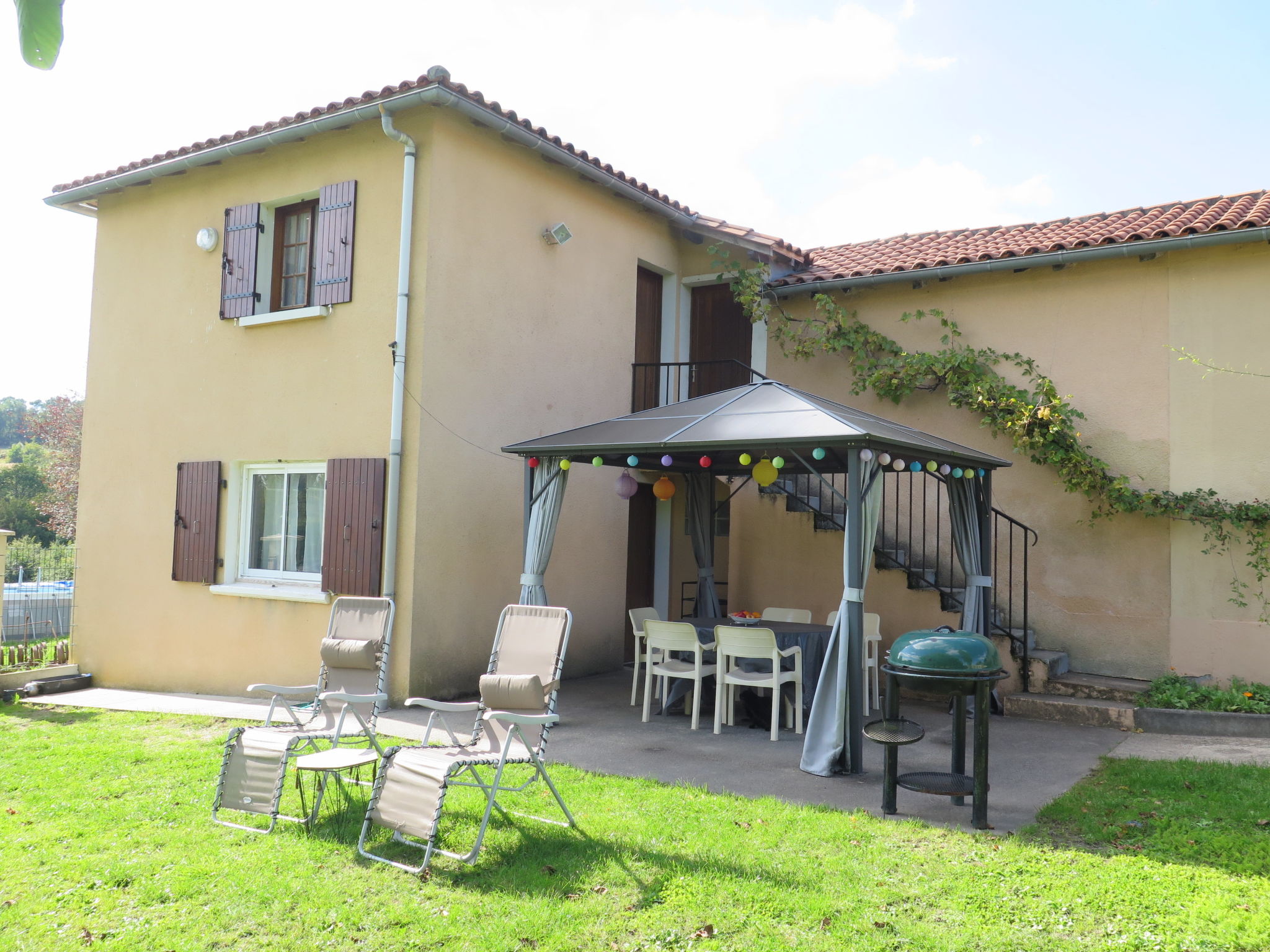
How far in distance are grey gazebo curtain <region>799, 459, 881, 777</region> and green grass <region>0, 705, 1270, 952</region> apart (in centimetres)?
88

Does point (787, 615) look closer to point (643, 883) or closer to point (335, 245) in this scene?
point (643, 883)

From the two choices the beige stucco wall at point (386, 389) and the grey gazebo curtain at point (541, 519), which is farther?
the beige stucco wall at point (386, 389)

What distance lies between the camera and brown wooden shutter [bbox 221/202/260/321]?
9273 millimetres

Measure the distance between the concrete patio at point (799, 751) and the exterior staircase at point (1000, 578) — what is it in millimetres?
236

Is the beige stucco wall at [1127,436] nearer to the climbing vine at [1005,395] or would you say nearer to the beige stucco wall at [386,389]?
the climbing vine at [1005,395]

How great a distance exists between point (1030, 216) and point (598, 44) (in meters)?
7.37

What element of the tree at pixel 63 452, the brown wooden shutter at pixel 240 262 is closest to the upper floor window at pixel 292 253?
the brown wooden shutter at pixel 240 262

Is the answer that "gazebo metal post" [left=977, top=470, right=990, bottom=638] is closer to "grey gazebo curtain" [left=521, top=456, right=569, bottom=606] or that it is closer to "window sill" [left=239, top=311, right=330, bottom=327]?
"grey gazebo curtain" [left=521, top=456, right=569, bottom=606]

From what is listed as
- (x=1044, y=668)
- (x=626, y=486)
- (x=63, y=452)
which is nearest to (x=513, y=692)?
(x=626, y=486)

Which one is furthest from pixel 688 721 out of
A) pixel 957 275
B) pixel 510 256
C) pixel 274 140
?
pixel 274 140

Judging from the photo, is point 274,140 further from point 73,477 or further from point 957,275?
point 73,477

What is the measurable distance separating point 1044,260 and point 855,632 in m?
4.81

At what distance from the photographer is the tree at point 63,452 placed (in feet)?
84.6

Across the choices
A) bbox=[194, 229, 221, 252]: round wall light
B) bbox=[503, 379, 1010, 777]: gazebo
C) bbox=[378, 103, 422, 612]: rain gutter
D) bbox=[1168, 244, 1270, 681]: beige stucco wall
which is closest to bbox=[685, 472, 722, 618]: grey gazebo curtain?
bbox=[503, 379, 1010, 777]: gazebo
